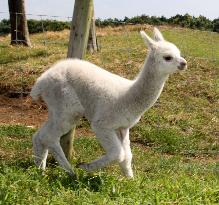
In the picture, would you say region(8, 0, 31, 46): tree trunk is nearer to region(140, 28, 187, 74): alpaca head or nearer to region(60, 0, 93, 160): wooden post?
region(60, 0, 93, 160): wooden post

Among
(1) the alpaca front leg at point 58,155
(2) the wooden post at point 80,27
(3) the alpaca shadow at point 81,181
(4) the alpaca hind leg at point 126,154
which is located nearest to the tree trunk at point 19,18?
(2) the wooden post at point 80,27

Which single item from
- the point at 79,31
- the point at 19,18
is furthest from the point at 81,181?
the point at 19,18

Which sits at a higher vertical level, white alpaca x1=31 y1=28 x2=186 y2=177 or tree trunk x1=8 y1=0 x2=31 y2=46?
white alpaca x1=31 y1=28 x2=186 y2=177

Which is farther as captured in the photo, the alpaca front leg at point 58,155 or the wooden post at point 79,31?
the wooden post at point 79,31

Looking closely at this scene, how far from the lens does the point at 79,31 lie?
7.14 metres

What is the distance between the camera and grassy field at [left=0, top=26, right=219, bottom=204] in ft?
17.3

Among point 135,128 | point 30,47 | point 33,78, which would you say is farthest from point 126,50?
point 135,128

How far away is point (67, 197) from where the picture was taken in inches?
199

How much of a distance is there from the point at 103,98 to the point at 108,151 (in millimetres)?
598

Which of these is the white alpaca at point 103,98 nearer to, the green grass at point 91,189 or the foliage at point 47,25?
the green grass at point 91,189

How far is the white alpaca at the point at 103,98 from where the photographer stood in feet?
19.4

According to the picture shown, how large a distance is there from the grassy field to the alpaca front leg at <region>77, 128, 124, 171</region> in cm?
10

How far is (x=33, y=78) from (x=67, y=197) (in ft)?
20.9

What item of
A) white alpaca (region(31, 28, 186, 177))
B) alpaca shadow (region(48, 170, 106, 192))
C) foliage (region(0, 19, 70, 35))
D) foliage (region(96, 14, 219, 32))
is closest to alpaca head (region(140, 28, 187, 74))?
white alpaca (region(31, 28, 186, 177))
